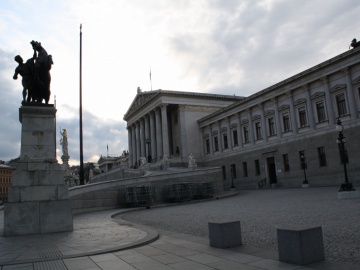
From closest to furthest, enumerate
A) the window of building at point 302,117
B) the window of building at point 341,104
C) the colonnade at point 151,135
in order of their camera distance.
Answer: the window of building at point 341,104, the window of building at point 302,117, the colonnade at point 151,135

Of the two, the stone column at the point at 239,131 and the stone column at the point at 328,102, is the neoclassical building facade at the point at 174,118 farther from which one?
the stone column at the point at 328,102

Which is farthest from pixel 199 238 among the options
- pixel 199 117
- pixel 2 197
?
pixel 2 197

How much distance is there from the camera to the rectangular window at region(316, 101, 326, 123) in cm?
3962

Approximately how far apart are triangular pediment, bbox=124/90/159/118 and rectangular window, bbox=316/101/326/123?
33.6m

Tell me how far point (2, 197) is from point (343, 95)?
113747mm

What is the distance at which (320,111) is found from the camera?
40.2 meters

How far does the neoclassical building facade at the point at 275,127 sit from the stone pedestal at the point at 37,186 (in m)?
→ 30.7

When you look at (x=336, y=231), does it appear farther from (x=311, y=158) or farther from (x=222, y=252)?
(x=311, y=158)

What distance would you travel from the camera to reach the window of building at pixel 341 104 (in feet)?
121

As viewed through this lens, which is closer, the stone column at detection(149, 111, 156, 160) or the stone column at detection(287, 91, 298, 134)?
the stone column at detection(287, 91, 298, 134)

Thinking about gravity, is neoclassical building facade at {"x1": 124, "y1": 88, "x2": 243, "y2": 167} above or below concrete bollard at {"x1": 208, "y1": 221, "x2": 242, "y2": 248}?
above

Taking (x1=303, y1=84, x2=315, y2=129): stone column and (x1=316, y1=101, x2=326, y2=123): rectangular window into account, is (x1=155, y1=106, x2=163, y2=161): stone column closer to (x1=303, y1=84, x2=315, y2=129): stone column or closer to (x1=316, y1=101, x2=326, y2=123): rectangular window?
(x1=303, y1=84, x2=315, y2=129): stone column

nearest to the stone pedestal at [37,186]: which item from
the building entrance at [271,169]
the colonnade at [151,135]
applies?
the building entrance at [271,169]

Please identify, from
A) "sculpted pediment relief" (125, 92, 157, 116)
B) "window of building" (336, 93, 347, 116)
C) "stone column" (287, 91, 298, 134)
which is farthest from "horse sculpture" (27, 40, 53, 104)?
"sculpted pediment relief" (125, 92, 157, 116)
